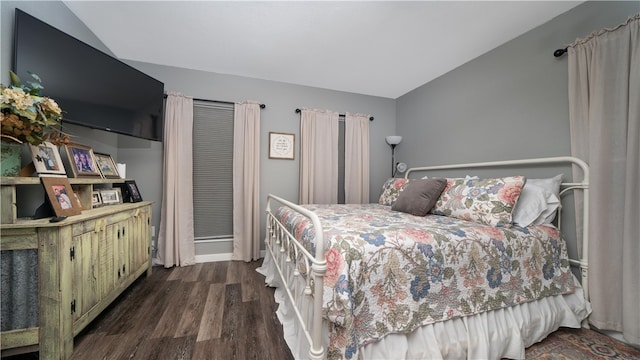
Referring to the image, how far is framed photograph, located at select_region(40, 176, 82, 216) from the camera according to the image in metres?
1.19

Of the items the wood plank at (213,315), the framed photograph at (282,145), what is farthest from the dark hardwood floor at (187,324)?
the framed photograph at (282,145)

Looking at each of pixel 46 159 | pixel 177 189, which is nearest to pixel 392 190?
pixel 177 189

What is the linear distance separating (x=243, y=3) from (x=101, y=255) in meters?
2.09

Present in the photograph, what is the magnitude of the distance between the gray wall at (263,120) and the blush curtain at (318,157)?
13cm

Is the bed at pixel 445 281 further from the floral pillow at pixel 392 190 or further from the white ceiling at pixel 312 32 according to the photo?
the white ceiling at pixel 312 32

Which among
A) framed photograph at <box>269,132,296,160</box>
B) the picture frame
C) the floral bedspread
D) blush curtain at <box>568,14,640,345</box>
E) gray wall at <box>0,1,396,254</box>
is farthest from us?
framed photograph at <box>269,132,296,160</box>

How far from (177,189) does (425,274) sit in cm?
269

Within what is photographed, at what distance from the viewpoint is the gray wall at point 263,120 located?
8.23 ft

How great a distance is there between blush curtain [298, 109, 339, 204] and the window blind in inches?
38.3

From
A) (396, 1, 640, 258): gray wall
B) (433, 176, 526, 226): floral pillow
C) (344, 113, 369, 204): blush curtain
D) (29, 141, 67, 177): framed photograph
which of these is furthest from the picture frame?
(396, 1, 640, 258): gray wall

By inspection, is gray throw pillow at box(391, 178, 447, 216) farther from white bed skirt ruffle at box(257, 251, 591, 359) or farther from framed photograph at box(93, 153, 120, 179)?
framed photograph at box(93, 153, 120, 179)

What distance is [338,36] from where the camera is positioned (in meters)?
2.01

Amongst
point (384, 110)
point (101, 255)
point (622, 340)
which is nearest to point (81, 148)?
point (101, 255)

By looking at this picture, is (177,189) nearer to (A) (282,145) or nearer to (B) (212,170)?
(B) (212,170)
